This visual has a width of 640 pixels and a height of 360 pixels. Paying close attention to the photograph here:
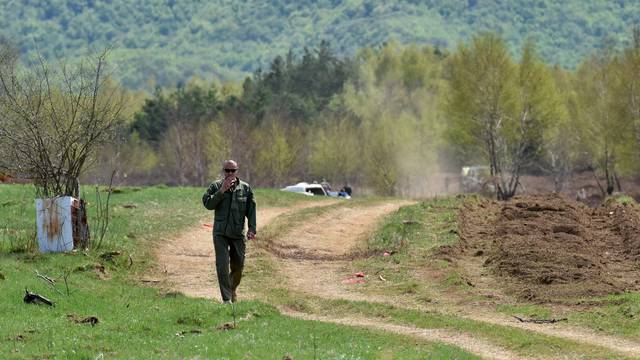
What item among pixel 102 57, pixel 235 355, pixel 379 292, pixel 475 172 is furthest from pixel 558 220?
pixel 475 172

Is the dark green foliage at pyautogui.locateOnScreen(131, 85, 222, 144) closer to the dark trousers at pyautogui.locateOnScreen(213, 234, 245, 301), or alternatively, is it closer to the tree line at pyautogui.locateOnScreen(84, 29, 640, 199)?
the tree line at pyautogui.locateOnScreen(84, 29, 640, 199)

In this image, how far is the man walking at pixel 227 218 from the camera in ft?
59.8

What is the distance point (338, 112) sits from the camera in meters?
124

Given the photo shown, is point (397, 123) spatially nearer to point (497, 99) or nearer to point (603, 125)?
point (603, 125)

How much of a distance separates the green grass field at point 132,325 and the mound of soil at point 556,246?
5.34 meters

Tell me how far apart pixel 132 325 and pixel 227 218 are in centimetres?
308

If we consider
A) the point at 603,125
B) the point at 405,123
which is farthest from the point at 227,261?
the point at 405,123

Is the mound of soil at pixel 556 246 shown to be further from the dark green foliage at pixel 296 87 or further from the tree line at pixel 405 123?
the dark green foliage at pixel 296 87

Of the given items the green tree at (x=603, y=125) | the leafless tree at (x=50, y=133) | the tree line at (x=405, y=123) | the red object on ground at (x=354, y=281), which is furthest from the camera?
the green tree at (x=603, y=125)

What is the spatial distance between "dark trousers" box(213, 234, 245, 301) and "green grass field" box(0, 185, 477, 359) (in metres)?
0.55

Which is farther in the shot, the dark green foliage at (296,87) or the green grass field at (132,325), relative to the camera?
the dark green foliage at (296,87)

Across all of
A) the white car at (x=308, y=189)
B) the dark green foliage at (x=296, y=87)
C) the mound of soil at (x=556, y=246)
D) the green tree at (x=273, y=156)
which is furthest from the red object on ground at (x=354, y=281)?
the dark green foliage at (x=296, y=87)

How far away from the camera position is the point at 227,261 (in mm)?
18406

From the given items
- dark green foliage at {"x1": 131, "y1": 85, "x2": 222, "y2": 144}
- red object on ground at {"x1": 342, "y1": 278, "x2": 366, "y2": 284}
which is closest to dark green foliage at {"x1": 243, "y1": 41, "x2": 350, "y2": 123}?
dark green foliage at {"x1": 131, "y1": 85, "x2": 222, "y2": 144}
